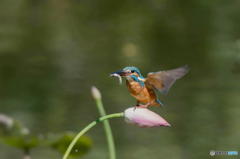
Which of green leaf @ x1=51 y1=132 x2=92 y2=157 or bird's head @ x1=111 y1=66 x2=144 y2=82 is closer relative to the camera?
bird's head @ x1=111 y1=66 x2=144 y2=82

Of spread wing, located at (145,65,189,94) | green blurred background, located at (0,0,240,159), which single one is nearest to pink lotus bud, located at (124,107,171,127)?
spread wing, located at (145,65,189,94)

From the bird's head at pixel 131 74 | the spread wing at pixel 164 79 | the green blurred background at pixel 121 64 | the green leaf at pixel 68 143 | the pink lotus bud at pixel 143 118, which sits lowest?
the pink lotus bud at pixel 143 118

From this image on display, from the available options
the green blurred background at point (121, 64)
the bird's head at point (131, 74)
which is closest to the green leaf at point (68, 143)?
the bird's head at point (131, 74)

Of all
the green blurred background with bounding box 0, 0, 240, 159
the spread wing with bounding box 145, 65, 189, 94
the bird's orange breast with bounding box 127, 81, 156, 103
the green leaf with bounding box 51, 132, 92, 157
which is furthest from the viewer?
the green blurred background with bounding box 0, 0, 240, 159

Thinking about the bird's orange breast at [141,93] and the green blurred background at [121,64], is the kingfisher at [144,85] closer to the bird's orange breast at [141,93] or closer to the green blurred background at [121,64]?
the bird's orange breast at [141,93]

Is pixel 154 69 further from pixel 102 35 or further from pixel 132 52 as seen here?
pixel 102 35

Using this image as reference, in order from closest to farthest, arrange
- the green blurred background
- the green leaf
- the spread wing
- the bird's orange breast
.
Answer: the spread wing, the bird's orange breast, the green leaf, the green blurred background

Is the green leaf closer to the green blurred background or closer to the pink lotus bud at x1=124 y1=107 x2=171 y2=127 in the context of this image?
the pink lotus bud at x1=124 y1=107 x2=171 y2=127

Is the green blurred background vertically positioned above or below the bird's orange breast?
above
